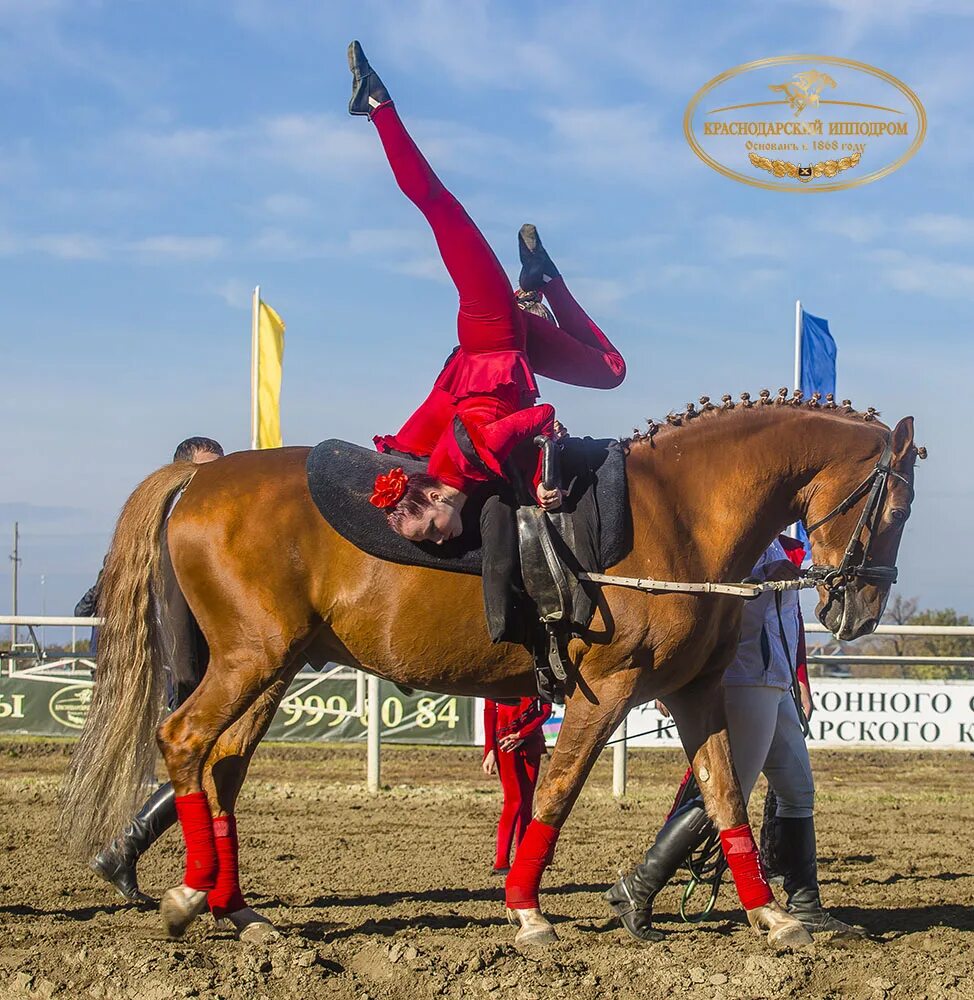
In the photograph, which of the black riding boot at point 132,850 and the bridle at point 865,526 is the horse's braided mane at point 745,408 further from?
the black riding boot at point 132,850

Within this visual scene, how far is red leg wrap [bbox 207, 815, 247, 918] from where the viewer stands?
4.93 m

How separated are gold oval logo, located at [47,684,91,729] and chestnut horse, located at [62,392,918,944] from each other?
9.59 meters

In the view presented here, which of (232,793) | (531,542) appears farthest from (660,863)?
(232,793)

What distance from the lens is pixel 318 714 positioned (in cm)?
1412

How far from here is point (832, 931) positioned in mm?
5164

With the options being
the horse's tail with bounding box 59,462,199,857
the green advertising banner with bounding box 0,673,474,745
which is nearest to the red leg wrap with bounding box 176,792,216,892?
the horse's tail with bounding box 59,462,199,857

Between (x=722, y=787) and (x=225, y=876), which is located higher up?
(x=722, y=787)

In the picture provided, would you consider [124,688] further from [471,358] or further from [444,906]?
[471,358]

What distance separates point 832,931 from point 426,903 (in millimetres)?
2019

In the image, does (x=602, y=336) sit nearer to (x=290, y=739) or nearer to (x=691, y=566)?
(x=691, y=566)

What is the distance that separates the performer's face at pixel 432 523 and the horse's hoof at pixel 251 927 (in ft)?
5.29

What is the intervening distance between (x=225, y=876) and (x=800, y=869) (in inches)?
97.4

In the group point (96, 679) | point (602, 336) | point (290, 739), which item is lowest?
point (290, 739)

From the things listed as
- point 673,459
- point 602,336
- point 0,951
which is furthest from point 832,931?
point 0,951
